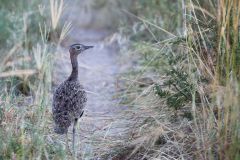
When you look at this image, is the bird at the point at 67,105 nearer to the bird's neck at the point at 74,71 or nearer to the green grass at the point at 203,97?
the bird's neck at the point at 74,71

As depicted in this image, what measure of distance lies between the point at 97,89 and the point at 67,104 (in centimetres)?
260

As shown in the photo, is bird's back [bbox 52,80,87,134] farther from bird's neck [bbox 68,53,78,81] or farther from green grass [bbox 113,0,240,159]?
green grass [bbox 113,0,240,159]

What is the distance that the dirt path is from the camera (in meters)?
5.79

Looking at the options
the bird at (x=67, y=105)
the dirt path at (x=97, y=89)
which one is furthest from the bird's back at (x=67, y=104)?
the dirt path at (x=97, y=89)

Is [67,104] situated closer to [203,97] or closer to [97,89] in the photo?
[203,97]

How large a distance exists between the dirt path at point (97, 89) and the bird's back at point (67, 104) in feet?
0.98

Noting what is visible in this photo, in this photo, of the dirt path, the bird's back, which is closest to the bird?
the bird's back

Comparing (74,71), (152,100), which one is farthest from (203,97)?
(74,71)

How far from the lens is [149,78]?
7504mm

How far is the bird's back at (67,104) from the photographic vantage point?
209 inches

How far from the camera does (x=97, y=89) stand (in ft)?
26.6

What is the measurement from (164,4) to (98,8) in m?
A: 2.79

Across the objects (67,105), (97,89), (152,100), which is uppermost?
(67,105)

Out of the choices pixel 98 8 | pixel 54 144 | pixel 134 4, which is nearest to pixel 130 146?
pixel 54 144
